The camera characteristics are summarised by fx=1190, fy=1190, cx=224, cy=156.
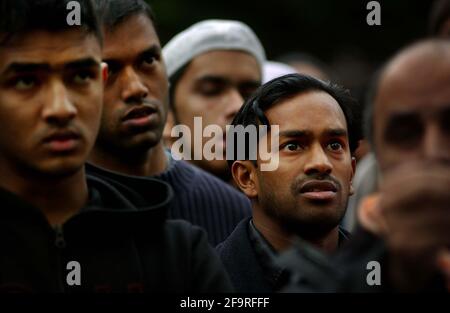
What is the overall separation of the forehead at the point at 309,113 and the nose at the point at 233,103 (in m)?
1.62

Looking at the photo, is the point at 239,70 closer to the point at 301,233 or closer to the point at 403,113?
the point at 301,233

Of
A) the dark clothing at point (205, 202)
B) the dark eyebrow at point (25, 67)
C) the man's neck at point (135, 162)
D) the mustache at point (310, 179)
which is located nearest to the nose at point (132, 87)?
the man's neck at point (135, 162)

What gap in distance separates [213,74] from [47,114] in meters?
3.11

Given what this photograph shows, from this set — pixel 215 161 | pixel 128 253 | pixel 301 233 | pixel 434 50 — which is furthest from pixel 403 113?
pixel 215 161

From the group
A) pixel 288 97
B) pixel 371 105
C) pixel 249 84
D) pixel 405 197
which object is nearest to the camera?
pixel 405 197

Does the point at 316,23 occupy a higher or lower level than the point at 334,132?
higher

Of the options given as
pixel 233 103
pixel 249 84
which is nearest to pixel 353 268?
pixel 233 103

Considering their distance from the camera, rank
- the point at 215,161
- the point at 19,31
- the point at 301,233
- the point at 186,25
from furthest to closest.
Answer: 1. the point at 186,25
2. the point at 215,161
3. the point at 301,233
4. the point at 19,31

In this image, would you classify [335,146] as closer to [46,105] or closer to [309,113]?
[309,113]

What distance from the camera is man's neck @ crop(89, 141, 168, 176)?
199 inches

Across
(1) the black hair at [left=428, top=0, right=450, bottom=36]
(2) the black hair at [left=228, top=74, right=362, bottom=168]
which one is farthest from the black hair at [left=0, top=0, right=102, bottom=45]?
(1) the black hair at [left=428, top=0, right=450, bottom=36]

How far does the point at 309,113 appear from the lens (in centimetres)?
442

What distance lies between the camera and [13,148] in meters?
3.48
